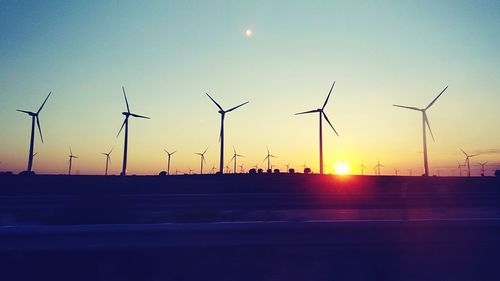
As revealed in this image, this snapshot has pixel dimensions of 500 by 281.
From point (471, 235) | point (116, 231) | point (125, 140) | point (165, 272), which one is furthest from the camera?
point (125, 140)

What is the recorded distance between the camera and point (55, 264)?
236 inches

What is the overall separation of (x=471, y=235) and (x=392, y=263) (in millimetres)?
1775

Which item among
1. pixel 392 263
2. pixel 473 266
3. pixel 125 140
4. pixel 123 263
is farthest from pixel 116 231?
pixel 125 140

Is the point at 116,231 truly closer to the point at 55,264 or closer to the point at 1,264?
the point at 55,264

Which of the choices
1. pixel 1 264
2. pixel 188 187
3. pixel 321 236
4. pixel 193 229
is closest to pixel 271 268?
pixel 321 236

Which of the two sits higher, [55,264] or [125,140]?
[125,140]

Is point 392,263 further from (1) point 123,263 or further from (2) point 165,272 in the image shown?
(1) point 123,263

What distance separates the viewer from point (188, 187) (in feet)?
138

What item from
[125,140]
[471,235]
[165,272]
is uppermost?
[125,140]

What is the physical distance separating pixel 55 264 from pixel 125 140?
160 ft

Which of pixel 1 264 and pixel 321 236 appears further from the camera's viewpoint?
pixel 321 236

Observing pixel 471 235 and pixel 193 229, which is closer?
pixel 193 229

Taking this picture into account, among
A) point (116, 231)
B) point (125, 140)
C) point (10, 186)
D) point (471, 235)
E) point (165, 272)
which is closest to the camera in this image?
point (165, 272)

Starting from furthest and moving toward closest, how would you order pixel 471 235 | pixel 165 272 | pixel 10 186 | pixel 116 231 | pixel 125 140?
Result: pixel 125 140 < pixel 10 186 < pixel 471 235 < pixel 116 231 < pixel 165 272
